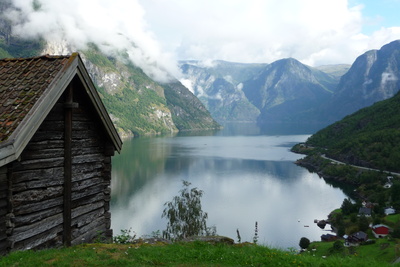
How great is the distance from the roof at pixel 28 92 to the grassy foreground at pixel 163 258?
2.43 metres

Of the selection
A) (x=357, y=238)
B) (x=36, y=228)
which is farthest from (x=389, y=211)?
(x=36, y=228)

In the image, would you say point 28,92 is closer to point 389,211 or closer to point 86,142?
point 86,142

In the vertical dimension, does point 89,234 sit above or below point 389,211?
above

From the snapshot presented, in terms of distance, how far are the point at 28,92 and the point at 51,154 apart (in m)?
1.76

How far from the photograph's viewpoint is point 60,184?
398 inches

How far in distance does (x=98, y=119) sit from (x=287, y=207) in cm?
6685

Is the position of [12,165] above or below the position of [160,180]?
above

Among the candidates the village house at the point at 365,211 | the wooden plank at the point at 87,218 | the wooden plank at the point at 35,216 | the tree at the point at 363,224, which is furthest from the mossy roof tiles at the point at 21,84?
the village house at the point at 365,211

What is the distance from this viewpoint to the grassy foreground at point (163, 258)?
824 centimetres

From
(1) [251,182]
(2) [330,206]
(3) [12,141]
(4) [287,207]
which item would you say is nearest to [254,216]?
(4) [287,207]

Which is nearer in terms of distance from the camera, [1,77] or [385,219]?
[1,77]

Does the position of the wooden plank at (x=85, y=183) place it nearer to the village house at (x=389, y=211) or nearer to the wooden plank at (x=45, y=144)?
the wooden plank at (x=45, y=144)

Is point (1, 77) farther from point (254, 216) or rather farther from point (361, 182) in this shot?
point (361, 182)

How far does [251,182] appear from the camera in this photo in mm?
94750
